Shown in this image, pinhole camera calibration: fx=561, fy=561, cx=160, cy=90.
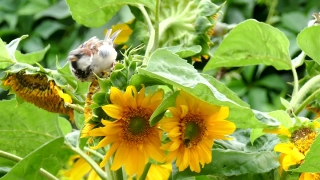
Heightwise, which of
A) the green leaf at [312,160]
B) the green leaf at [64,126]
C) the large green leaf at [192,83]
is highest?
the large green leaf at [192,83]

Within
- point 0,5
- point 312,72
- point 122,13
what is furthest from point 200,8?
point 0,5

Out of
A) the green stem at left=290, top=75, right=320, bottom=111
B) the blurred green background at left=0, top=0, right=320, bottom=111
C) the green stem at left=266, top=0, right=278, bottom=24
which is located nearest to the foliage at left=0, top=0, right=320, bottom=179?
the green stem at left=290, top=75, right=320, bottom=111

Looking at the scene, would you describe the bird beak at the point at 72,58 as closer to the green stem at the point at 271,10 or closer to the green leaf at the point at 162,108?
the green leaf at the point at 162,108

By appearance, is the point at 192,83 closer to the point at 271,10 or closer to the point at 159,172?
the point at 159,172

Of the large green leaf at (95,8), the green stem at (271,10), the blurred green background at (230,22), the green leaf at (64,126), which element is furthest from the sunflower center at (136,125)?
the green stem at (271,10)

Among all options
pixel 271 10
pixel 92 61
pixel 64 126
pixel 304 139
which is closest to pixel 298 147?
pixel 304 139

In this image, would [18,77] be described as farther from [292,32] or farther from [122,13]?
[292,32]

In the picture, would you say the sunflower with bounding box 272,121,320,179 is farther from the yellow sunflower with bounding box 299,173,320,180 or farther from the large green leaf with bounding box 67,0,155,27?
the large green leaf with bounding box 67,0,155,27
